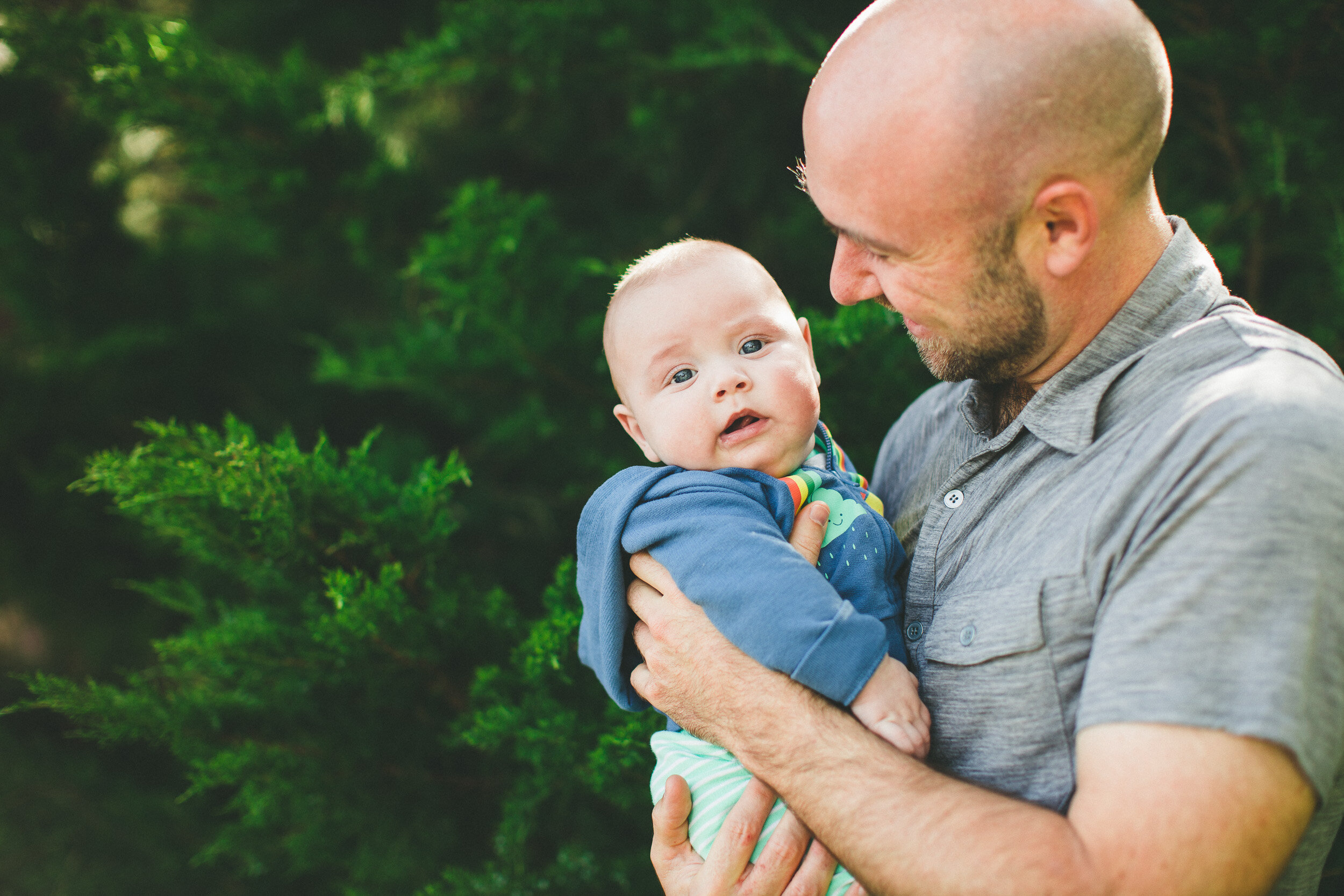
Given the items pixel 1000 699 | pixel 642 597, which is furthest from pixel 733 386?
pixel 1000 699

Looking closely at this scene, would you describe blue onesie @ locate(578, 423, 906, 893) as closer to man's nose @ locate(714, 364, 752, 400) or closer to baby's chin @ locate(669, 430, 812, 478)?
baby's chin @ locate(669, 430, 812, 478)

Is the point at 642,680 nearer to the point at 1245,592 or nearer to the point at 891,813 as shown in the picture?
the point at 891,813

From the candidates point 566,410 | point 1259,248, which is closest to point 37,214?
point 566,410

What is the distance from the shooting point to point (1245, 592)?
1.02m

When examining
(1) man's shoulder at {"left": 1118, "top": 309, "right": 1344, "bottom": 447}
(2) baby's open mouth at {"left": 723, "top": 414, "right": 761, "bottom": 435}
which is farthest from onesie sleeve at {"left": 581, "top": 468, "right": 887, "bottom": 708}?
(1) man's shoulder at {"left": 1118, "top": 309, "right": 1344, "bottom": 447}

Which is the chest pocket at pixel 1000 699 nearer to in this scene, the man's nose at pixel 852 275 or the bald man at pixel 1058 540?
the bald man at pixel 1058 540

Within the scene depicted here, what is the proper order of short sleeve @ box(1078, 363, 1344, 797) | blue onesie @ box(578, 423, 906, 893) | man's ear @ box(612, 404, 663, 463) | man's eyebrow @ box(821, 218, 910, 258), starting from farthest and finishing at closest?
man's ear @ box(612, 404, 663, 463) → man's eyebrow @ box(821, 218, 910, 258) → blue onesie @ box(578, 423, 906, 893) → short sleeve @ box(1078, 363, 1344, 797)

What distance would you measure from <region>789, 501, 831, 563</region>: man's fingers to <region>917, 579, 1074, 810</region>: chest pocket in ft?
0.87

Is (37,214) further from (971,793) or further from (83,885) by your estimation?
(971,793)

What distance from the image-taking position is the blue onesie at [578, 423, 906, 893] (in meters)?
1.36

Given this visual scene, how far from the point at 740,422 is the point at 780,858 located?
2.79 feet

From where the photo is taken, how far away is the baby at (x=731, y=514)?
138cm

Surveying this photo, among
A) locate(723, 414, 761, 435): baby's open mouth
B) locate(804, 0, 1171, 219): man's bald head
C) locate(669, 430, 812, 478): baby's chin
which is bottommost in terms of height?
locate(669, 430, 812, 478): baby's chin

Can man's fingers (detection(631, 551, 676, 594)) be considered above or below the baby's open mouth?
below
